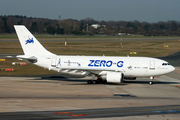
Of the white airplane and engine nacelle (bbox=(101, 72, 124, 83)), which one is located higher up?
the white airplane

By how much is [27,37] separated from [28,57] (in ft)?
11.0

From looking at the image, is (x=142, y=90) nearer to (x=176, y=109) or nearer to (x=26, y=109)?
(x=176, y=109)

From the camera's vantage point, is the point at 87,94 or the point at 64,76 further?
the point at 64,76

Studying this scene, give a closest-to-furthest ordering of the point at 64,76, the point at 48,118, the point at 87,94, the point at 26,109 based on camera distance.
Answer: the point at 48,118
the point at 26,109
the point at 87,94
the point at 64,76

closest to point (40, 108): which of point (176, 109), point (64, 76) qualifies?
point (176, 109)

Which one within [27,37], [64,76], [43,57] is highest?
[27,37]

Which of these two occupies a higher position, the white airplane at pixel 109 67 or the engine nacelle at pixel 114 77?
the white airplane at pixel 109 67

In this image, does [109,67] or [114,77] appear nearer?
[114,77]

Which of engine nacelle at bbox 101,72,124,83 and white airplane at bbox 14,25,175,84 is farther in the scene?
white airplane at bbox 14,25,175,84

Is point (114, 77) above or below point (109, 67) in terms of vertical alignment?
below

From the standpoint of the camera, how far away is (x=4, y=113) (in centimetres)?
2341

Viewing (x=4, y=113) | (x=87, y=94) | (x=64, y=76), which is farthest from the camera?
(x=64, y=76)

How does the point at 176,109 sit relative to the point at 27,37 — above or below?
below

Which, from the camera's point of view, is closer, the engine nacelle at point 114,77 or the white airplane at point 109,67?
the engine nacelle at point 114,77
